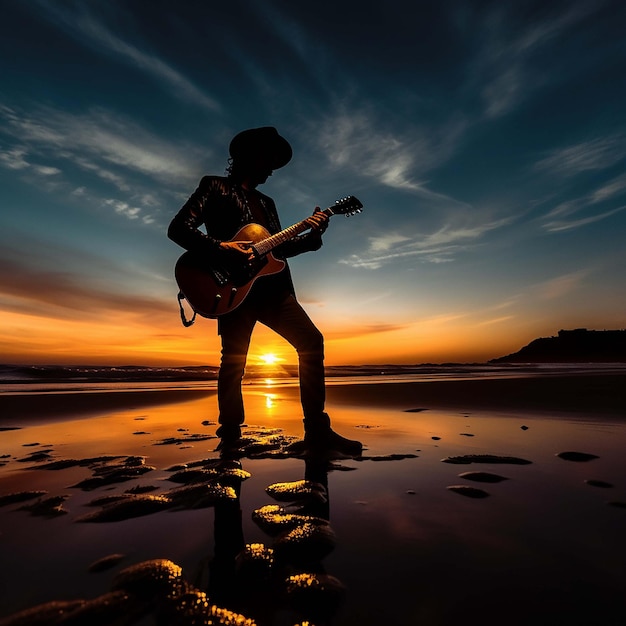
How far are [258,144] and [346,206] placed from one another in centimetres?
119

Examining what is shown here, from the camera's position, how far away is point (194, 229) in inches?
134

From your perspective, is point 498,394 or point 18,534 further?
point 498,394

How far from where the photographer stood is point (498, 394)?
23.5 feet

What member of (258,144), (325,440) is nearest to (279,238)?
(258,144)

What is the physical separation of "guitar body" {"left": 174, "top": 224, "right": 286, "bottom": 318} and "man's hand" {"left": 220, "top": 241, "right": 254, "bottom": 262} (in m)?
0.08

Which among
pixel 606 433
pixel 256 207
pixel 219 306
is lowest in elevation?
pixel 606 433

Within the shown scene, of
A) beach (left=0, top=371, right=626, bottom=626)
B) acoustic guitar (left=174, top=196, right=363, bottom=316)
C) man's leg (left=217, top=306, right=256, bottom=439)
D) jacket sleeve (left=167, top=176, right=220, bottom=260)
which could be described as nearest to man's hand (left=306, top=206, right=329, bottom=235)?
acoustic guitar (left=174, top=196, right=363, bottom=316)

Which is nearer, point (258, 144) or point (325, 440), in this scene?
point (325, 440)

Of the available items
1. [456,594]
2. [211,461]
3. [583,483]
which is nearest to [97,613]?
[456,594]

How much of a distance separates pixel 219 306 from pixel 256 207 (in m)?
1.16

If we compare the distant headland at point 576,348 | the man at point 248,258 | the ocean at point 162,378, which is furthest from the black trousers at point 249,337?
the distant headland at point 576,348

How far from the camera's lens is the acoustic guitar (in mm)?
3561

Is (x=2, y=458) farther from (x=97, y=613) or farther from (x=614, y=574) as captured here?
(x=614, y=574)

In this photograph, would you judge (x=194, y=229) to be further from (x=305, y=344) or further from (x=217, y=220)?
(x=305, y=344)
